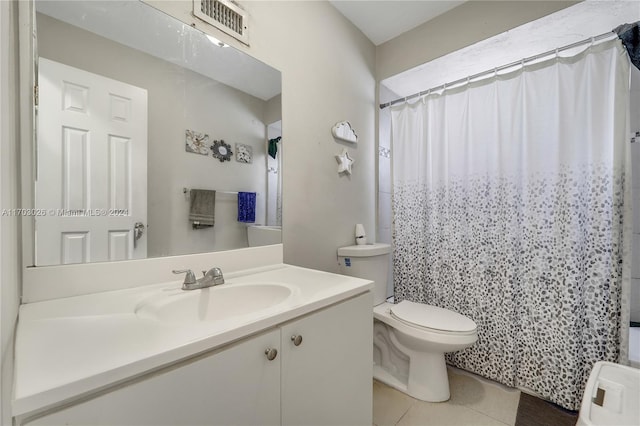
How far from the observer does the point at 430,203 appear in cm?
192

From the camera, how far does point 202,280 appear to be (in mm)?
973

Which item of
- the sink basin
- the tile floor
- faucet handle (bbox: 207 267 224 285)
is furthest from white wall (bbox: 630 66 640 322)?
faucet handle (bbox: 207 267 224 285)

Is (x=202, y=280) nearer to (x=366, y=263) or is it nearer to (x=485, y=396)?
(x=366, y=263)

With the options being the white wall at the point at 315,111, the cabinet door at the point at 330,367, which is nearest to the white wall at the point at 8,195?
the cabinet door at the point at 330,367

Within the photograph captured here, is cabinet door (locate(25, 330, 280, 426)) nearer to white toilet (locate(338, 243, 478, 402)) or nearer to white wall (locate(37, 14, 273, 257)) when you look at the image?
white wall (locate(37, 14, 273, 257))

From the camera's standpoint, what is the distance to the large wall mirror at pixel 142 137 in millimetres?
822

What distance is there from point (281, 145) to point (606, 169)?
164 centimetres

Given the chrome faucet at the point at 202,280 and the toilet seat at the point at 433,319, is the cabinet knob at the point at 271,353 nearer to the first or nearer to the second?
the chrome faucet at the point at 202,280

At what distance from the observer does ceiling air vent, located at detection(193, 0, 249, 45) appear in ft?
3.73

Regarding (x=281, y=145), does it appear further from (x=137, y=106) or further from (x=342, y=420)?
(x=342, y=420)

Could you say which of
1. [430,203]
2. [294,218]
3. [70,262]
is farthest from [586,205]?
[70,262]

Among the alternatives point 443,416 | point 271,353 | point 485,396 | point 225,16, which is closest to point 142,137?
point 225,16

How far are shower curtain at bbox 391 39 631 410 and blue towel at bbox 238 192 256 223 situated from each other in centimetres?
121

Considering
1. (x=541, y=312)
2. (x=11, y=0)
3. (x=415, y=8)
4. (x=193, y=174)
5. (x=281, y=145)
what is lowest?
(x=541, y=312)
